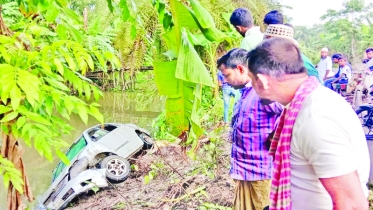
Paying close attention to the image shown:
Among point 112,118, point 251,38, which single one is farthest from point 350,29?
point 251,38

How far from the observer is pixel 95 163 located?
19.8 ft

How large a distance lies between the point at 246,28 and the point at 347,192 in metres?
2.09

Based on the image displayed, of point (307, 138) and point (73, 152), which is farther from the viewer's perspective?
point (73, 152)

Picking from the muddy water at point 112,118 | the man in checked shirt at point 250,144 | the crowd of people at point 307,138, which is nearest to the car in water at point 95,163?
the muddy water at point 112,118

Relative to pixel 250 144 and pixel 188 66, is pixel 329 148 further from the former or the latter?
pixel 250 144

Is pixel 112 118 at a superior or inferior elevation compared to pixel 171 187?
inferior

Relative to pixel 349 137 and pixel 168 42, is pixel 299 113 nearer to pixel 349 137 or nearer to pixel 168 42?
pixel 349 137

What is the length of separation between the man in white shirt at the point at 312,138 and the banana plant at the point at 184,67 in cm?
29

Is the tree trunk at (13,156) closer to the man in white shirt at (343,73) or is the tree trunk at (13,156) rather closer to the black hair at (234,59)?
the black hair at (234,59)

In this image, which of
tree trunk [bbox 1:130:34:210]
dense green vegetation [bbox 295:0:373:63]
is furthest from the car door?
dense green vegetation [bbox 295:0:373:63]

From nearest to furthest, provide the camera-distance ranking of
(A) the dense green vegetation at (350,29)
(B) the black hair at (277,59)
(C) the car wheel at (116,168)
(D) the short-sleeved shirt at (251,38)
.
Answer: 1. (B) the black hair at (277,59)
2. (D) the short-sleeved shirt at (251,38)
3. (C) the car wheel at (116,168)
4. (A) the dense green vegetation at (350,29)

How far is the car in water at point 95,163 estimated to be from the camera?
17.9 ft

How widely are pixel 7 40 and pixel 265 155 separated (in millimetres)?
1668

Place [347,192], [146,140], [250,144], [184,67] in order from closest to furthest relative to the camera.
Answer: [347,192] < [184,67] < [250,144] < [146,140]
